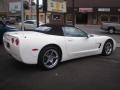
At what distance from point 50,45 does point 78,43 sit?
1.17 m

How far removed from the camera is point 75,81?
499 centimetres

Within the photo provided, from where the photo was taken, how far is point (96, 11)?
39625 mm

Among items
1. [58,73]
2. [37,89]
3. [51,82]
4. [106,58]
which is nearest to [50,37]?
[58,73]

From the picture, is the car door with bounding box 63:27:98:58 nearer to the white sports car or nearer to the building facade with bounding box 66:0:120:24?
the white sports car

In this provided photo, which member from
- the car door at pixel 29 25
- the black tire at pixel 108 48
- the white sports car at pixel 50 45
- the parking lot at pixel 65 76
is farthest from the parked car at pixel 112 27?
the parking lot at pixel 65 76

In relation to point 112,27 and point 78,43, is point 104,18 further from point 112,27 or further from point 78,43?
point 78,43

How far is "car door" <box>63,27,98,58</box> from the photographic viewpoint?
21.3ft

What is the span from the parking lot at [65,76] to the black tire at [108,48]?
855mm

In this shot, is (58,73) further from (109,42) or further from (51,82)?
(109,42)

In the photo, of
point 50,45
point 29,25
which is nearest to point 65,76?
point 50,45

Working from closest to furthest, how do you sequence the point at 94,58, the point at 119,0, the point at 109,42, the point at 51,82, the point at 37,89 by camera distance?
the point at 37,89 < the point at 51,82 < the point at 94,58 < the point at 109,42 < the point at 119,0

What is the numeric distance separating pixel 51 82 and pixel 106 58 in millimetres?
3295

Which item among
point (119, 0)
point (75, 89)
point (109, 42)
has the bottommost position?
point (75, 89)

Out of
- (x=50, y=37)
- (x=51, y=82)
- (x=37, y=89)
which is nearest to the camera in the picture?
(x=37, y=89)
